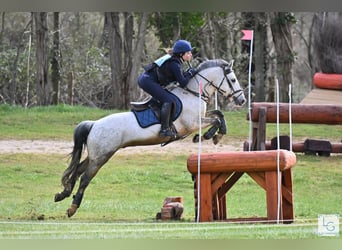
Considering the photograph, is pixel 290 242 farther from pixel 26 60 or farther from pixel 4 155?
pixel 26 60

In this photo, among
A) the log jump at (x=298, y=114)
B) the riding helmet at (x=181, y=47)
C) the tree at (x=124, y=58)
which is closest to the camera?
the riding helmet at (x=181, y=47)

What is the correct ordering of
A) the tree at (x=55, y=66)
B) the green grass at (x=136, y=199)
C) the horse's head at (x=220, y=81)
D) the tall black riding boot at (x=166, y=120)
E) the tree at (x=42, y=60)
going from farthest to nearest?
the tree at (x=55, y=66), the tree at (x=42, y=60), the horse's head at (x=220, y=81), the tall black riding boot at (x=166, y=120), the green grass at (x=136, y=199)

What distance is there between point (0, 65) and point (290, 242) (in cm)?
953

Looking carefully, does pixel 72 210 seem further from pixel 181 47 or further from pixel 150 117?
pixel 181 47

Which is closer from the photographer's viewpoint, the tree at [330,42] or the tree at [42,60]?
the tree at [330,42]

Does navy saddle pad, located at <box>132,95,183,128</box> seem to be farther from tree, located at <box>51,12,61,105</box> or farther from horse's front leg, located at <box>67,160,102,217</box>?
tree, located at <box>51,12,61,105</box>

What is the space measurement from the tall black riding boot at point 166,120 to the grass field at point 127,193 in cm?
66

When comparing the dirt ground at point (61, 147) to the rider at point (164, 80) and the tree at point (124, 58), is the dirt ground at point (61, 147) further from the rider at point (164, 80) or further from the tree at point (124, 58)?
the rider at point (164, 80)

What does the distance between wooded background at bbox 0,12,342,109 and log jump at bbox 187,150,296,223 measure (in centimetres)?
516

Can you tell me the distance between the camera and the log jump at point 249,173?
26.0 feet

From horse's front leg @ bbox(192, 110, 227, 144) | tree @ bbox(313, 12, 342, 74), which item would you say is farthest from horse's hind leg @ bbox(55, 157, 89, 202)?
tree @ bbox(313, 12, 342, 74)

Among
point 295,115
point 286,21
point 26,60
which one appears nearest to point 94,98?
point 26,60

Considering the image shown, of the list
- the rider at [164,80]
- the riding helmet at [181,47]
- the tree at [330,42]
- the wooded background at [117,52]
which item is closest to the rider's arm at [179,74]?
the rider at [164,80]

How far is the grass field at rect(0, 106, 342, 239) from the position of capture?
25.5 ft
